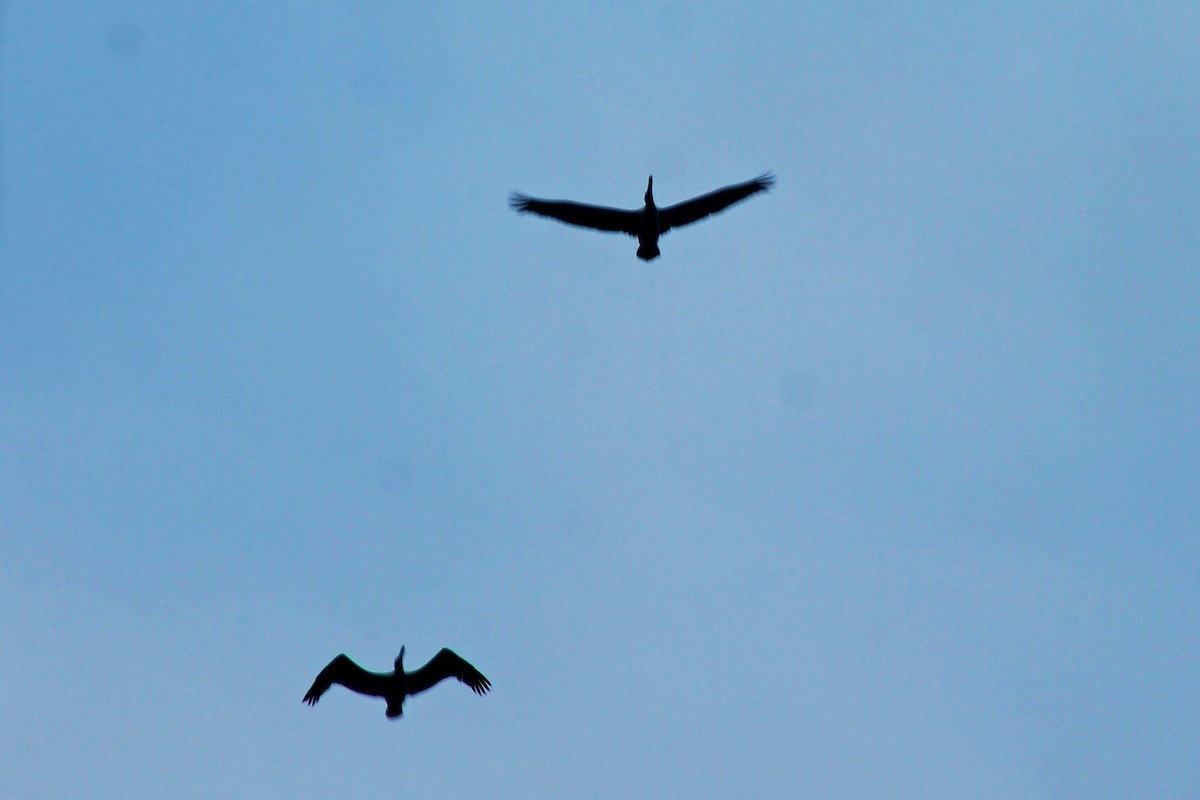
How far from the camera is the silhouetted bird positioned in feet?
68.2

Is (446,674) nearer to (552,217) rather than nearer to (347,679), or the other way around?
(347,679)

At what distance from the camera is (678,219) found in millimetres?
21078

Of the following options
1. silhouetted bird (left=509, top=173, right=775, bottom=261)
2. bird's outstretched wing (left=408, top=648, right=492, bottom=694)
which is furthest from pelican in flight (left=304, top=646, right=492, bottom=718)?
silhouetted bird (left=509, top=173, right=775, bottom=261)

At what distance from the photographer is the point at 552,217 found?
21.5 m

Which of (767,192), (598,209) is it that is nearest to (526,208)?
(598,209)

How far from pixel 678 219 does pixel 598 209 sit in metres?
1.69

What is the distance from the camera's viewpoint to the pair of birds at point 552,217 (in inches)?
763

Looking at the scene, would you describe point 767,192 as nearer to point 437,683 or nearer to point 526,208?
point 526,208

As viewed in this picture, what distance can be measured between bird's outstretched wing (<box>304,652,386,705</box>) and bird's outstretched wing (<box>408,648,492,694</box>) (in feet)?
2.21

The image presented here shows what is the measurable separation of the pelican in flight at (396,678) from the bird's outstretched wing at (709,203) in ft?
32.0

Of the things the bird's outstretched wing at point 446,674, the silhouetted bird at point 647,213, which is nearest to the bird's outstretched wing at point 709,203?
the silhouetted bird at point 647,213

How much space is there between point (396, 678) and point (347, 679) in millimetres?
967

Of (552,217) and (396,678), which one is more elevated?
(552,217)

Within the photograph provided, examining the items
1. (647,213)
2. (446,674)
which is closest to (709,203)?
(647,213)
